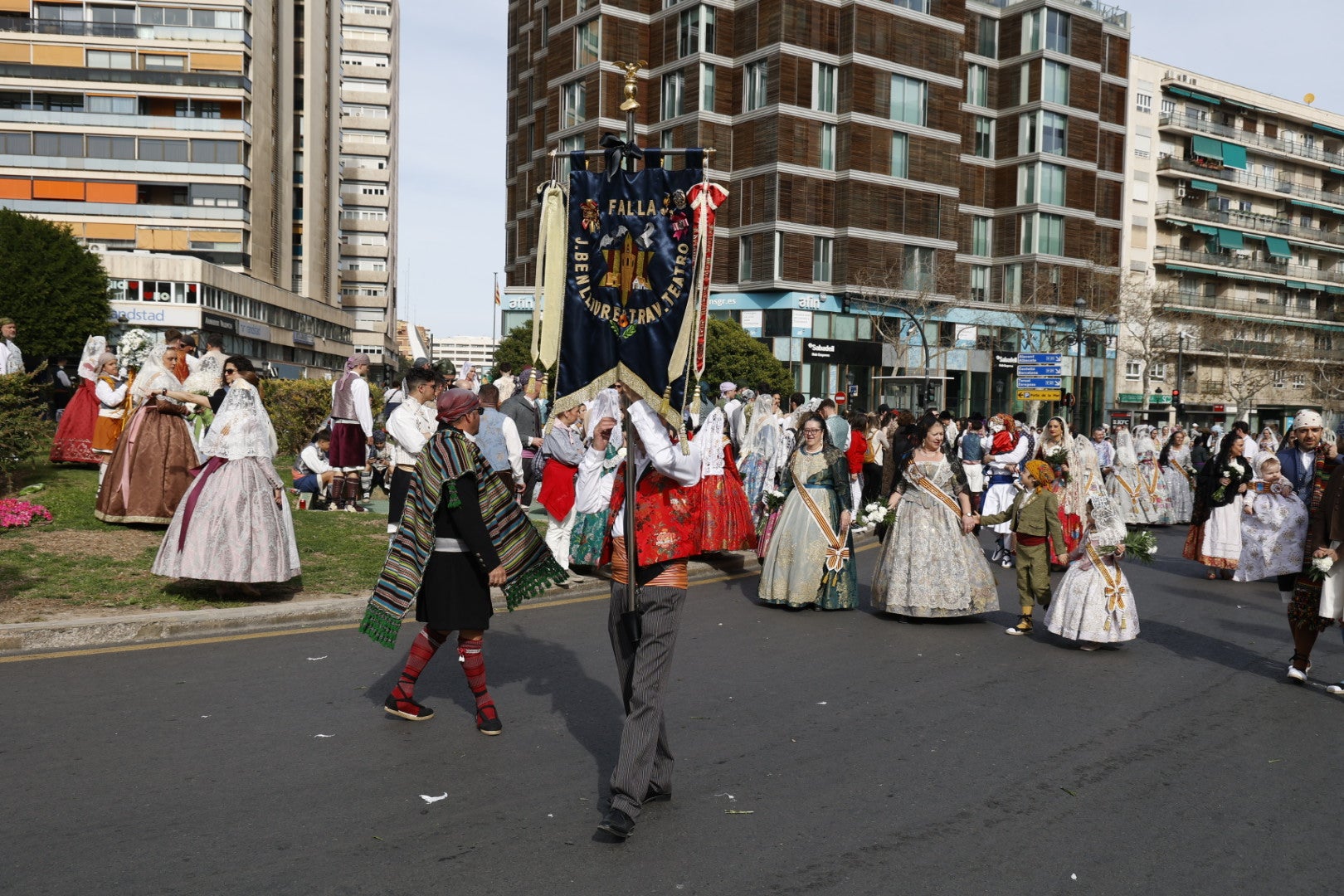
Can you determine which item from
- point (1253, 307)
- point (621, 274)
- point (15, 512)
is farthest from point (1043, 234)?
point (621, 274)

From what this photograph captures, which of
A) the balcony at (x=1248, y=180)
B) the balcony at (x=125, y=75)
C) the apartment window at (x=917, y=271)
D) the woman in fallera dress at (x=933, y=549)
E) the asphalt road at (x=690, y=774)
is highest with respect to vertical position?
the balcony at (x=125, y=75)

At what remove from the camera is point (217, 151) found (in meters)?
60.8

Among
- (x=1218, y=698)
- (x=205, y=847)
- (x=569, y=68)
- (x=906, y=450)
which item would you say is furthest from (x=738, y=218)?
Answer: (x=205, y=847)

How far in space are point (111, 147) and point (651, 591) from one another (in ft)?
212

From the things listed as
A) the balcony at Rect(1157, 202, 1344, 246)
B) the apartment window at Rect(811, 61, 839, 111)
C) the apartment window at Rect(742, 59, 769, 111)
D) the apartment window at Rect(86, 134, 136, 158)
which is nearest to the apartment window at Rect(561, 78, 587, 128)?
the apartment window at Rect(742, 59, 769, 111)

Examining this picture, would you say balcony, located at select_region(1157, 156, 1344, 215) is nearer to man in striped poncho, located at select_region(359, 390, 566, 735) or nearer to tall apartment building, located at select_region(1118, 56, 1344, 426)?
tall apartment building, located at select_region(1118, 56, 1344, 426)

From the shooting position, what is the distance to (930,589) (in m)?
10.1

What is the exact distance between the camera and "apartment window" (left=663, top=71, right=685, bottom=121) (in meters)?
52.4

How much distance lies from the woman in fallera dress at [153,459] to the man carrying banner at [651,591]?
807cm

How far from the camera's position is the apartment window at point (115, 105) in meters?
59.7

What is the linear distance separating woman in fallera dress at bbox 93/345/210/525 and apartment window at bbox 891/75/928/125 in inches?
1819

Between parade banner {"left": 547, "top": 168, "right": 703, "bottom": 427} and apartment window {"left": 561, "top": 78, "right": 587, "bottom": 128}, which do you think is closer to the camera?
parade banner {"left": 547, "top": 168, "right": 703, "bottom": 427}

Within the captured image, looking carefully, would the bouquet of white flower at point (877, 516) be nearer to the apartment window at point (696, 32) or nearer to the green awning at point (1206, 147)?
the apartment window at point (696, 32)

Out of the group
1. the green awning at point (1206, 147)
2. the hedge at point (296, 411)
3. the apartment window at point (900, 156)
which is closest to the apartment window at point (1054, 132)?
the apartment window at point (900, 156)
